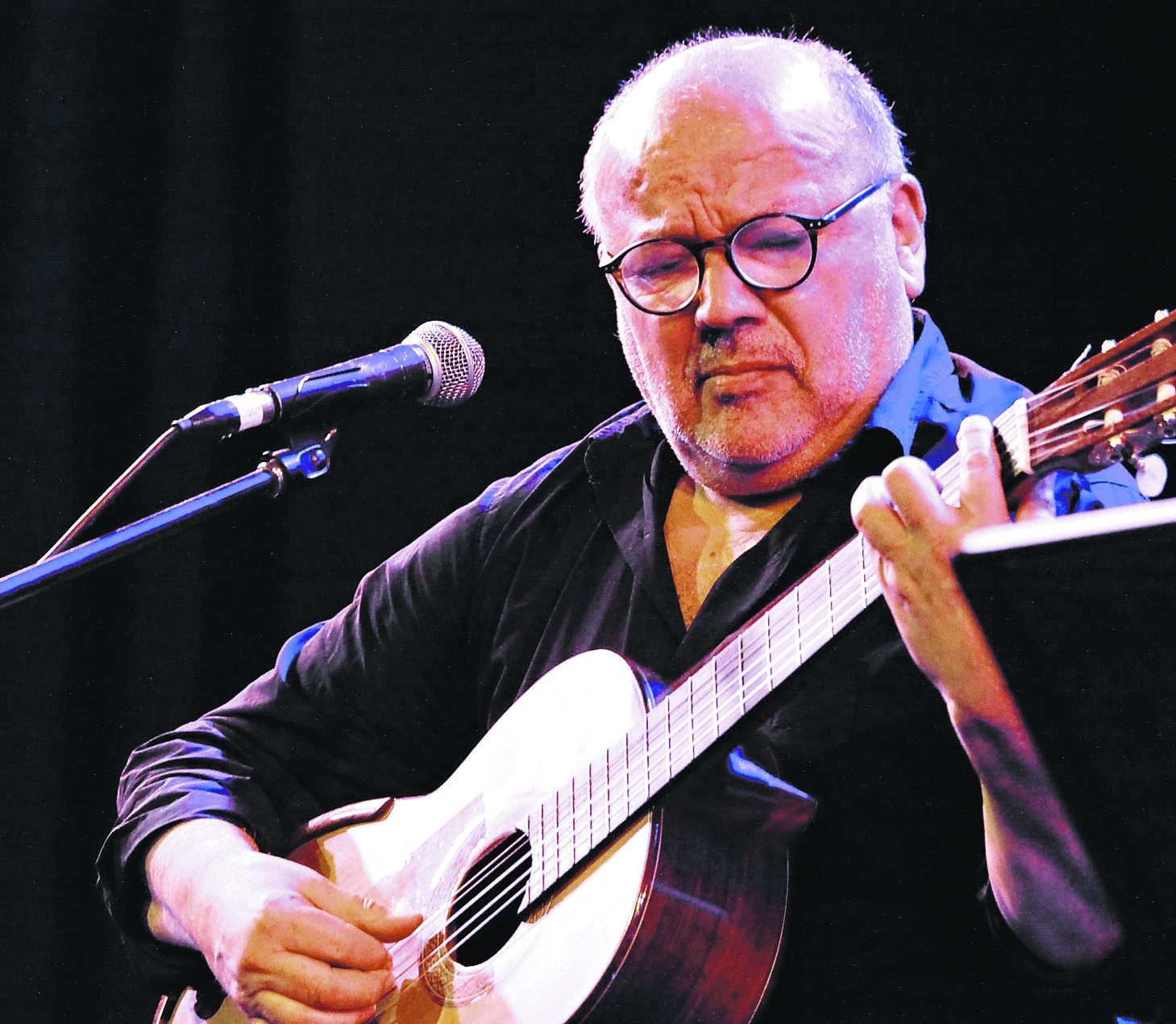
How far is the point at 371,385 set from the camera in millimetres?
1716

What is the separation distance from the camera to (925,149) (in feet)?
A: 7.92

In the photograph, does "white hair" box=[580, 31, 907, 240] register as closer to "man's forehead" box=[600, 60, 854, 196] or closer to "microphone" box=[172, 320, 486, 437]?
"man's forehead" box=[600, 60, 854, 196]

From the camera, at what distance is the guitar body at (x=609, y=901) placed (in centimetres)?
135

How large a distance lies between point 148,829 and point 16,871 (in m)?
1.09

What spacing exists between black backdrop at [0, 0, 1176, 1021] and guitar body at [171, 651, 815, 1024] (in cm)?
125

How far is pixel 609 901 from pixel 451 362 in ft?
2.68

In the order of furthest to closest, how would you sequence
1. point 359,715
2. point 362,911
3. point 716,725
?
point 359,715
point 362,911
point 716,725

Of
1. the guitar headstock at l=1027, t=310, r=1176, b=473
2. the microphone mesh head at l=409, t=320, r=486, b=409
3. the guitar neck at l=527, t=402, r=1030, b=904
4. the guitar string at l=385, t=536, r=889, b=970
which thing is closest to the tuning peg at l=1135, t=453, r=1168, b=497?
the guitar headstock at l=1027, t=310, r=1176, b=473

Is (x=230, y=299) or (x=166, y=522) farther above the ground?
(x=230, y=299)

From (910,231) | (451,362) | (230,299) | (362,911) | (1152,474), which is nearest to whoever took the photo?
(1152,474)

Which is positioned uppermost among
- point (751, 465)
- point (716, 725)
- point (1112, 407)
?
point (1112, 407)

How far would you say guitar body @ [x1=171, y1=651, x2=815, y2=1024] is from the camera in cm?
135

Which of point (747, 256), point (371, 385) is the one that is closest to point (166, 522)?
point (371, 385)

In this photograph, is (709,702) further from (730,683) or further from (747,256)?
(747,256)
